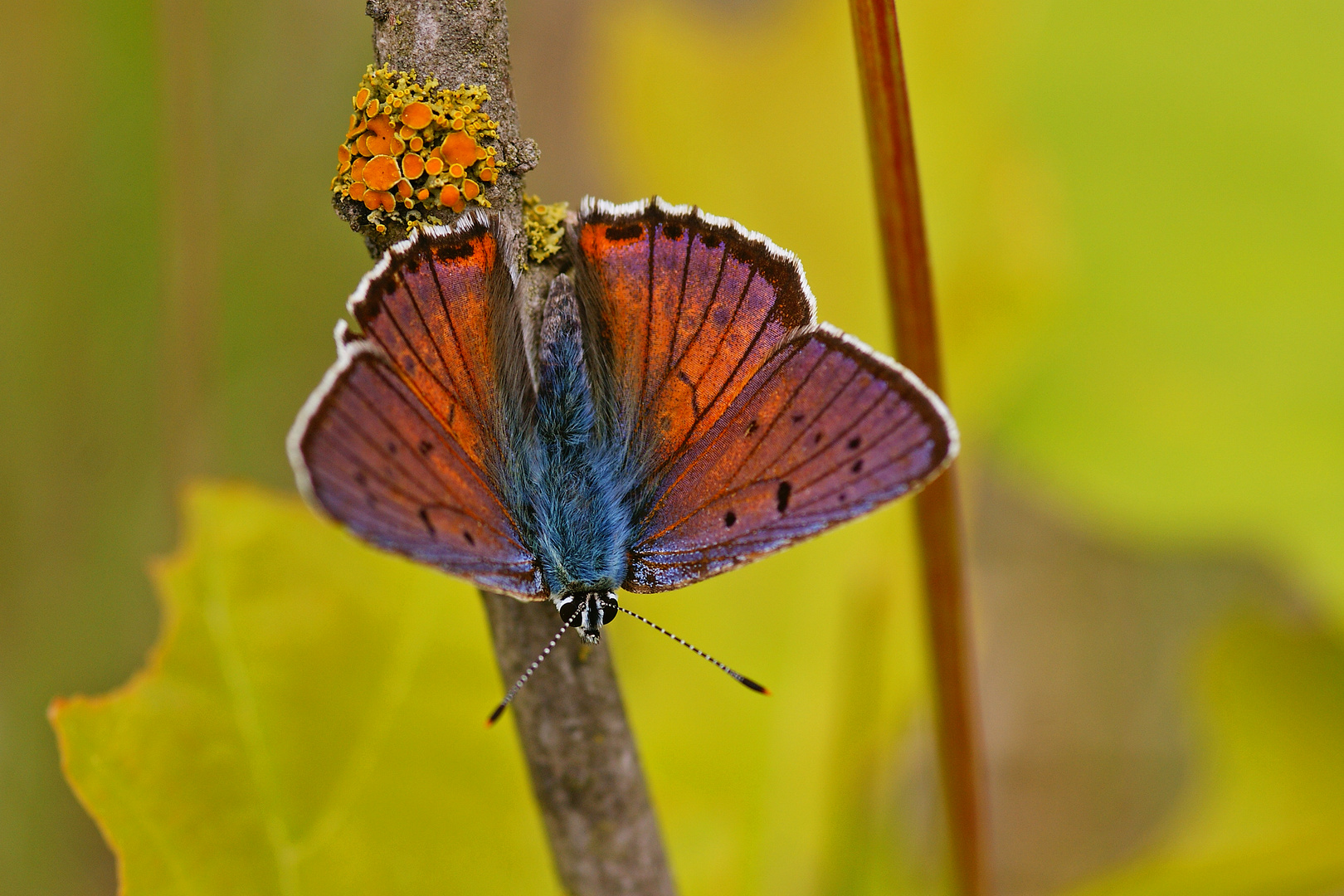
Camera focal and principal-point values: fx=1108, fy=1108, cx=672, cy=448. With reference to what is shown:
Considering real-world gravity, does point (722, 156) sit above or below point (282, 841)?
above

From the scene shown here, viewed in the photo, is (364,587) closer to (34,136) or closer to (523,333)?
(523,333)

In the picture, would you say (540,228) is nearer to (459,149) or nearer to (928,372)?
(459,149)

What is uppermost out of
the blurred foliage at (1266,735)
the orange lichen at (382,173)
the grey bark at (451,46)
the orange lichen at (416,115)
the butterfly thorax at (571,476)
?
the grey bark at (451,46)

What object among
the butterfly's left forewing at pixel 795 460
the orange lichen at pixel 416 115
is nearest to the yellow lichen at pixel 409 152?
the orange lichen at pixel 416 115

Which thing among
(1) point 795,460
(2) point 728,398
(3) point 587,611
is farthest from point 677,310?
(3) point 587,611

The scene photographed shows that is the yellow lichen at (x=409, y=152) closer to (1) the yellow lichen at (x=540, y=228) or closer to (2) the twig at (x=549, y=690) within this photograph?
(2) the twig at (x=549, y=690)

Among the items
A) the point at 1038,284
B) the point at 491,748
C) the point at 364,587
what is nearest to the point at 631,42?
the point at 1038,284
